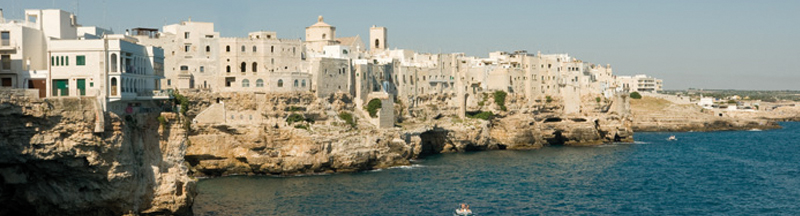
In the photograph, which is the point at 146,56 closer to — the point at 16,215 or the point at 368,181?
the point at 16,215

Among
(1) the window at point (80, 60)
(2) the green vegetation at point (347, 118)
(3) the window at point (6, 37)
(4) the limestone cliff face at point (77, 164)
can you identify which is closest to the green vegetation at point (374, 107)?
(2) the green vegetation at point (347, 118)

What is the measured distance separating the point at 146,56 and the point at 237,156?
18.2 m

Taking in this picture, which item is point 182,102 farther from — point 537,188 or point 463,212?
point 537,188

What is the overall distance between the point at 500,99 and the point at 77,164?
61.1 meters

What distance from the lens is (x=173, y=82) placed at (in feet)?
195

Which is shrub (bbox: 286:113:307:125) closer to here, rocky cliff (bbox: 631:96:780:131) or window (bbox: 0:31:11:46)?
window (bbox: 0:31:11:46)

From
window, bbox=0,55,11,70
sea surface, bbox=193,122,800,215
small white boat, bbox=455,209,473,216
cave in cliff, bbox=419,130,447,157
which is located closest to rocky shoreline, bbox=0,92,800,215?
cave in cliff, bbox=419,130,447,157

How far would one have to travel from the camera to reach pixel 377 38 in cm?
9388

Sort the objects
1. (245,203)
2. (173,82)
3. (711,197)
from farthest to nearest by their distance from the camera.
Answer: (173,82) < (711,197) < (245,203)

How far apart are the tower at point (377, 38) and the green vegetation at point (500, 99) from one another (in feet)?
54.1

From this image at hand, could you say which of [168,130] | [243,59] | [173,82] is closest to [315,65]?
[243,59]

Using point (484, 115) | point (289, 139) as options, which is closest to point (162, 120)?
point (289, 139)

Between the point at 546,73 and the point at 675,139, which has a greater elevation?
the point at 546,73

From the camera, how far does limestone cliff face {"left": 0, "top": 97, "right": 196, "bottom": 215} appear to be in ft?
93.2
